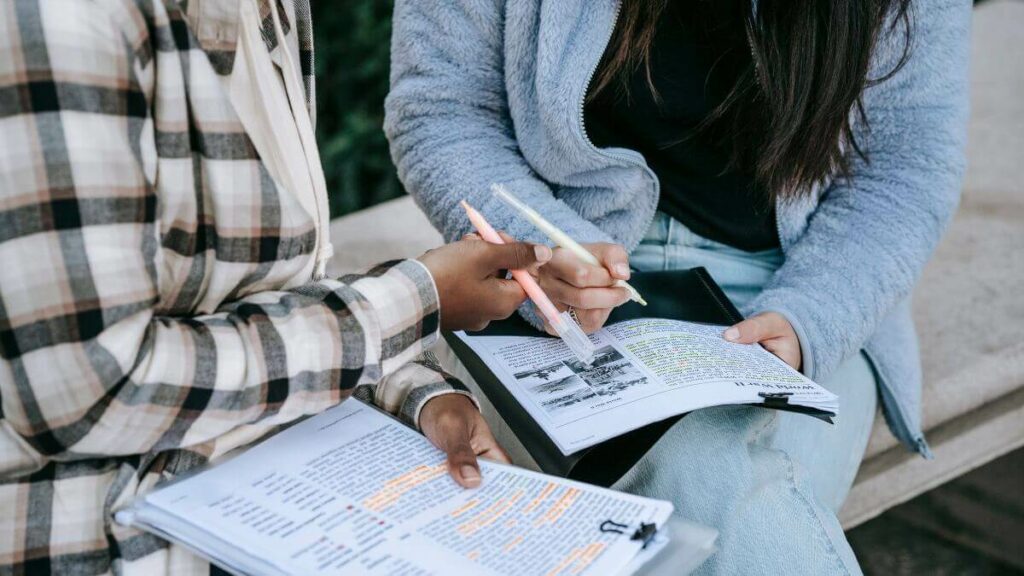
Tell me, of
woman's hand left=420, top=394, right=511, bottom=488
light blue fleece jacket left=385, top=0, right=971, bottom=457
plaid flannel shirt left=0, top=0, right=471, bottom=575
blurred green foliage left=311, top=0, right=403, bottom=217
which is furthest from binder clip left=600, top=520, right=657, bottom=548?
blurred green foliage left=311, top=0, right=403, bottom=217

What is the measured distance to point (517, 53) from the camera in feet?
4.25

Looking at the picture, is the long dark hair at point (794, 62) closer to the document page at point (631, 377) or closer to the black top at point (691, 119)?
the black top at point (691, 119)

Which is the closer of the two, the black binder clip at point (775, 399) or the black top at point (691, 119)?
the black binder clip at point (775, 399)

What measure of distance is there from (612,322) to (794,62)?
0.43 meters

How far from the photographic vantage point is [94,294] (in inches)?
27.2

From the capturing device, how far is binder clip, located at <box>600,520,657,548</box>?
75 centimetres

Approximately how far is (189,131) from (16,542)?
0.36m

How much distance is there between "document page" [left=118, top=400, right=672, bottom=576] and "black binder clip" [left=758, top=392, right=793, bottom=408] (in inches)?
10.2

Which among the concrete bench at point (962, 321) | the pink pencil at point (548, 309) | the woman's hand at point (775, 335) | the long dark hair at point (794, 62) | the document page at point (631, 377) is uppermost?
the long dark hair at point (794, 62)

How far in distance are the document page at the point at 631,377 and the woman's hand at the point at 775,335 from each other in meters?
0.03

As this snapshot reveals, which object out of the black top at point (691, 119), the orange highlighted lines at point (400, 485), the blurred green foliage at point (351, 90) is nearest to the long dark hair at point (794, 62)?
the black top at point (691, 119)

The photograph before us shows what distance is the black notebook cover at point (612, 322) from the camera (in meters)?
0.96

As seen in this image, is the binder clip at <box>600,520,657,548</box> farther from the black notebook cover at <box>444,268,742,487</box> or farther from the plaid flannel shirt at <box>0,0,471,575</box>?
the plaid flannel shirt at <box>0,0,471,575</box>

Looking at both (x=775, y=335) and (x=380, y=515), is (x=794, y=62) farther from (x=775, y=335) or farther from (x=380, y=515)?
(x=380, y=515)
